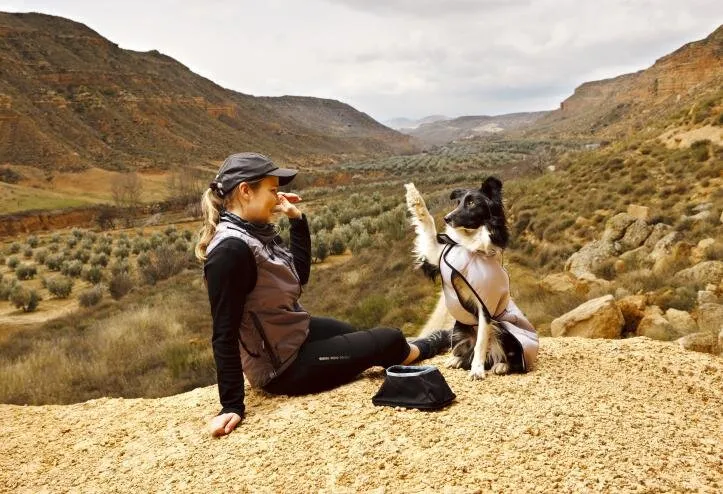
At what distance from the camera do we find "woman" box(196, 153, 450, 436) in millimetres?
3650

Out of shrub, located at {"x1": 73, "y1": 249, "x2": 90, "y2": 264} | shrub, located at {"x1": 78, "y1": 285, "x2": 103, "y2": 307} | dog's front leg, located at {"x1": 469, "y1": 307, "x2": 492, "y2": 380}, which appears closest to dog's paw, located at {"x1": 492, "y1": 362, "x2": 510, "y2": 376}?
dog's front leg, located at {"x1": 469, "y1": 307, "x2": 492, "y2": 380}

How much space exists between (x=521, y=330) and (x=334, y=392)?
1577mm

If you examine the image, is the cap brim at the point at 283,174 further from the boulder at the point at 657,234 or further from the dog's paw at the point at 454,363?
the boulder at the point at 657,234

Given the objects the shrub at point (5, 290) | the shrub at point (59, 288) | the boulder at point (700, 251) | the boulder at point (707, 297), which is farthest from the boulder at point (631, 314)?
the shrub at point (5, 290)

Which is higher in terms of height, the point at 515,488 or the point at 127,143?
the point at 127,143

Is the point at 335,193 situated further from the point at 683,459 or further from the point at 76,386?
the point at 683,459

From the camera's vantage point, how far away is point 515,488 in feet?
9.11

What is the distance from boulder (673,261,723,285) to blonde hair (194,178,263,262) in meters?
8.08

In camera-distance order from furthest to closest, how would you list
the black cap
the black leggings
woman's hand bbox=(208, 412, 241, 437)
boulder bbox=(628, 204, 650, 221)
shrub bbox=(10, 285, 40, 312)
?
shrub bbox=(10, 285, 40, 312) < boulder bbox=(628, 204, 650, 221) < the black leggings < the black cap < woman's hand bbox=(208, 412, 241, 437)

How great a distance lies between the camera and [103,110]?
7056cm

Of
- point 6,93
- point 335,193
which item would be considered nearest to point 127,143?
point 6,93

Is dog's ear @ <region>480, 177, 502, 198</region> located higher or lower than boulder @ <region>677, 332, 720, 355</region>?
higher

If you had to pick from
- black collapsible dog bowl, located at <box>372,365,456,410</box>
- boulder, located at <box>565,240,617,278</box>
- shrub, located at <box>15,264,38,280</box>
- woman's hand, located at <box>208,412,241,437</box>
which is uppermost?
black collapsible dog bowl, located at <box>372,365,456,410</box>

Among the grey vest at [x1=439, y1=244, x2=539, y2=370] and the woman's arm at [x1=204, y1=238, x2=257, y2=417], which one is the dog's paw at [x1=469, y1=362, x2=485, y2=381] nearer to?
the grey vest at [x1=439, y1=244, x2=539, y2=370]
